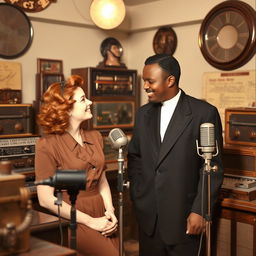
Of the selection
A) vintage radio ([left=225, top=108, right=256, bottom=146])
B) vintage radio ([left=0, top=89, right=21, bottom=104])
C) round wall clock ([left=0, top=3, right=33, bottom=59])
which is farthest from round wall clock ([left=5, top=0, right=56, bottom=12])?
vintage radio ([left=225, top=108, right=256, bottom=146])

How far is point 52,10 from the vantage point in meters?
4.82

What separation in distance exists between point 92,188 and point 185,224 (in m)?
0.65

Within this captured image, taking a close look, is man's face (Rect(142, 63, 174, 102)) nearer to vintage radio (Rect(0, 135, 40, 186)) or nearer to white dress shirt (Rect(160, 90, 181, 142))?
white dress shirt (Rect(160, 90, 181, 142))

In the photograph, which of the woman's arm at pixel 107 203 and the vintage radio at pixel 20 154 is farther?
the vintage radio at pixel 20 154

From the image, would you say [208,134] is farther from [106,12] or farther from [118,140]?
[106,12]

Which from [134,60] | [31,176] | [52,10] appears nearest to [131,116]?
[134,60]

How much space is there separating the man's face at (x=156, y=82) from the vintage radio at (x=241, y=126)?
3.04 ft

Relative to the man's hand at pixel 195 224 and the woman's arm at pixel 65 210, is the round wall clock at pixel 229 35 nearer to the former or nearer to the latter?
the man's hand at pixel 195 224

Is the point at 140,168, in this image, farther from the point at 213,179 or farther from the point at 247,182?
the point at 247,182

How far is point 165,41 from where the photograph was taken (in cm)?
539

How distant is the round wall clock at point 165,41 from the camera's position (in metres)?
5.31

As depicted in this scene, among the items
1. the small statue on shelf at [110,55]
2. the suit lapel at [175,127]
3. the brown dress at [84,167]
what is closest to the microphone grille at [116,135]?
the brown dress at [84,167]

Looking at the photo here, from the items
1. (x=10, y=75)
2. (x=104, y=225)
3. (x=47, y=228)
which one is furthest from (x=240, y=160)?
(x=10, y=75)

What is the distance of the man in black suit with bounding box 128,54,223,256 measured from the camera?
9.61 feet
